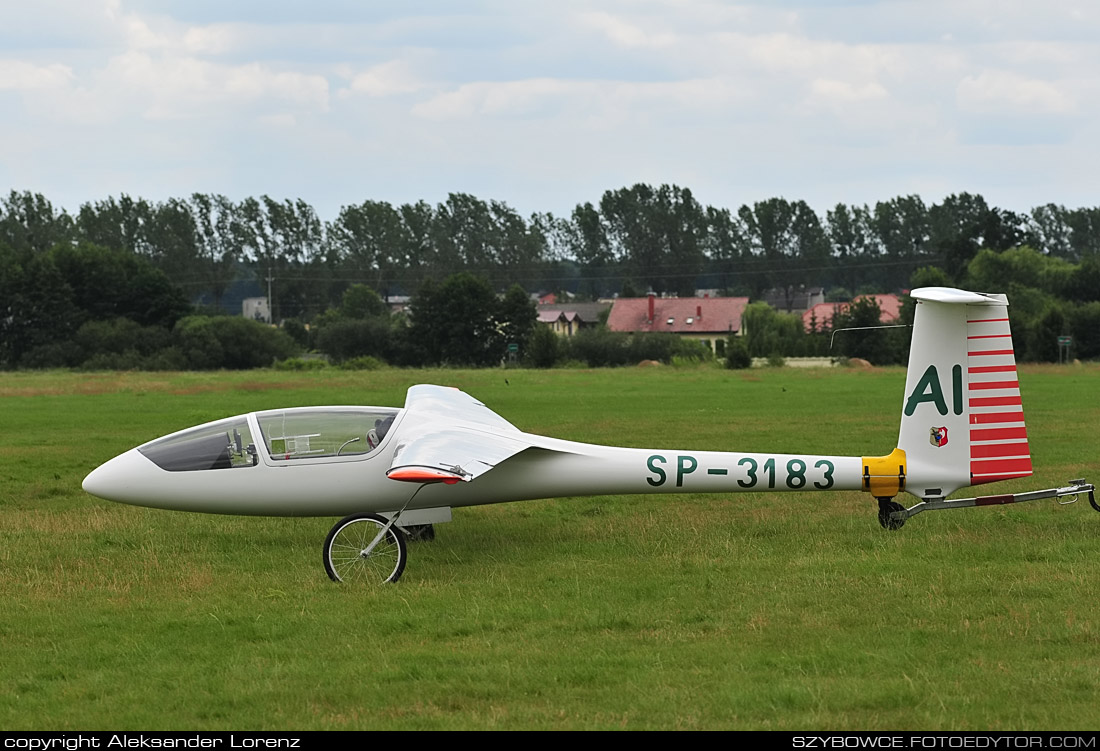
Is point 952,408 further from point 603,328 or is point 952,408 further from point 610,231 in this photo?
point 610,231

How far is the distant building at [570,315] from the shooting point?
121062 millimetres

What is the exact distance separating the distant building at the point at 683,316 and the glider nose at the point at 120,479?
97202 mm

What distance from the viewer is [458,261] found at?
145 m

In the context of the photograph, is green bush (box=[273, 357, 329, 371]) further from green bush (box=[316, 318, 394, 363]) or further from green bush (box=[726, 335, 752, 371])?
green bush (box=[726, 335, 752, 371])

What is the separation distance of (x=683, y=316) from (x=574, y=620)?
105390mm

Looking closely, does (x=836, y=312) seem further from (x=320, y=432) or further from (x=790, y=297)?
(x=320, y=432)

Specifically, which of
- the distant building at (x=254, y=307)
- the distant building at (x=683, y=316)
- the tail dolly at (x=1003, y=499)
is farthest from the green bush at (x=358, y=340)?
the tail dolly at (x=1003, y=499)

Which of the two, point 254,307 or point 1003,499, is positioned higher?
point 254,307

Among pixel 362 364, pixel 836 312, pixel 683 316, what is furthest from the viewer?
pixel 683 316

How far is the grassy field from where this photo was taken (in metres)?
7.29

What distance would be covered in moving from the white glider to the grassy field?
2.08 feet

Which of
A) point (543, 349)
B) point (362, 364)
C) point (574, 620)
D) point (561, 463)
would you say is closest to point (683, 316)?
point (543, 349)

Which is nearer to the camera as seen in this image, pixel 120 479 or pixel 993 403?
pixel 993 403

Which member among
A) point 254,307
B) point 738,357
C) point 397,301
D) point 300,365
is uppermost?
point 254,307
